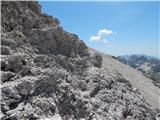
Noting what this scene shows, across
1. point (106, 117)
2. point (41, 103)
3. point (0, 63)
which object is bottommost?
point (106, 117)

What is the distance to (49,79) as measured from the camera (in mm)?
15305

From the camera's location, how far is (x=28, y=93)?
14.0 meters

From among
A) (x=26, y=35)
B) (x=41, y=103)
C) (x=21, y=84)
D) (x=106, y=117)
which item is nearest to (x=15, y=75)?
(x=21, y=84)

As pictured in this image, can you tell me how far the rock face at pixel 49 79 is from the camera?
13.8 meters

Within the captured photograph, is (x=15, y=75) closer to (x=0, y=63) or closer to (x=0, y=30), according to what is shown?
(x=0, y=63)

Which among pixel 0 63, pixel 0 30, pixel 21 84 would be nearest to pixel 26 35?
pixel 0 30

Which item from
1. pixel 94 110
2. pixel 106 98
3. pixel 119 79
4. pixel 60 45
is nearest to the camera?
pixel 94 110

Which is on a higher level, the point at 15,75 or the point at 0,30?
the point at 0,30

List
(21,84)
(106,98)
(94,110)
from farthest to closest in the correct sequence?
(106,98)
(94,110)
(21,84)

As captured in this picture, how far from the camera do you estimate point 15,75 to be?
1461 cm

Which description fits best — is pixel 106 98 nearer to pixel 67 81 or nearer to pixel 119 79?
pixel 67 81

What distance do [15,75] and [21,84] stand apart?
1.02m

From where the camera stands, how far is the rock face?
13.8m

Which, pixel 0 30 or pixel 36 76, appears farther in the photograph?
pixel 0 30
